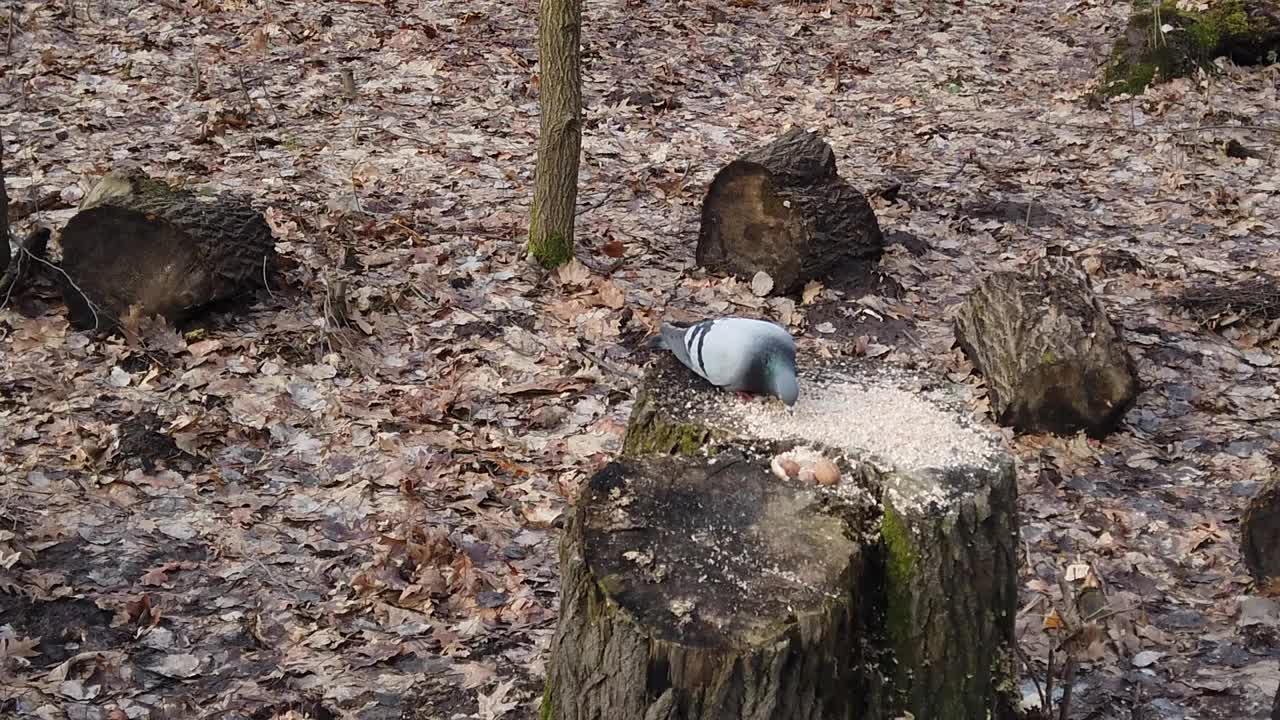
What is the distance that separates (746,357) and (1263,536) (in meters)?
2.25

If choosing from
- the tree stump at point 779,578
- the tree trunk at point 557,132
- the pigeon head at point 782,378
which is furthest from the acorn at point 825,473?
the tree trunk at point 557,132

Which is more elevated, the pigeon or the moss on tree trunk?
the pigeon

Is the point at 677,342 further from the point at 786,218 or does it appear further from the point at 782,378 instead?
the point at 786,218

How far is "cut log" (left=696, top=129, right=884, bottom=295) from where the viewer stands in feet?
20.0

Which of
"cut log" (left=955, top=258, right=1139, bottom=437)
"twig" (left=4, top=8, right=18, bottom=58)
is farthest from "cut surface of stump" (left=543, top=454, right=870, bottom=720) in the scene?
"twig" (left=4, top=8, right=18, bottom=58)

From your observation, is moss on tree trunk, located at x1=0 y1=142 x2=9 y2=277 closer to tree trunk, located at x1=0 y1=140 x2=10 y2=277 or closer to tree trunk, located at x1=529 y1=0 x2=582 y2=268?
tree trunk, located at x1=0 y1=140 x2=10 y2=277

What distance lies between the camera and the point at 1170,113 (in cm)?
827

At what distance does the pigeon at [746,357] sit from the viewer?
→ 3.20m

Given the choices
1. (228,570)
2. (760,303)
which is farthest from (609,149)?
(228,570)

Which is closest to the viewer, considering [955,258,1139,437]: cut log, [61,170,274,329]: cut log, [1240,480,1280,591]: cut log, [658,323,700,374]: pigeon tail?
[658,323,700,374]: pigeon tail

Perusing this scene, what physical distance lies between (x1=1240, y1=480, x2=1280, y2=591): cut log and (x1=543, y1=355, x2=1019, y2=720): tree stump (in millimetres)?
1534

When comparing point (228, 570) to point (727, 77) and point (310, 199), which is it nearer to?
point (310, 199)

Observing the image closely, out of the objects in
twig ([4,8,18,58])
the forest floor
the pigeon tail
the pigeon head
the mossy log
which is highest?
the mossy log

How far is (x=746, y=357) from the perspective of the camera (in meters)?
3.23
